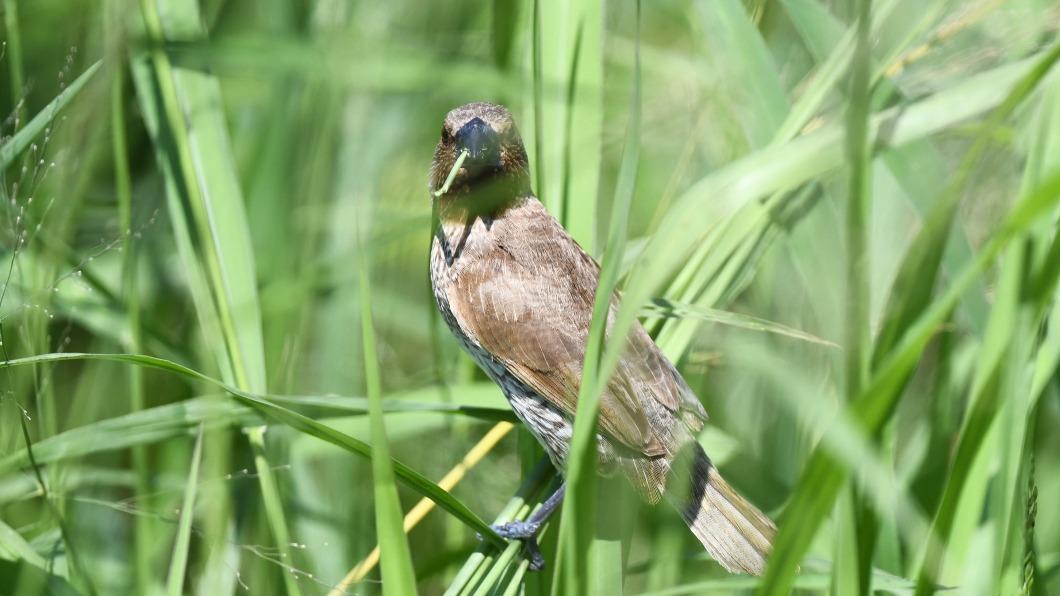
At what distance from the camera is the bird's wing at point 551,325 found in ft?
6.65

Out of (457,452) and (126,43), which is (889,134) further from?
(126,43)

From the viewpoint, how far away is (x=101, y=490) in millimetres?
2432

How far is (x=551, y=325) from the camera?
84.7 inches

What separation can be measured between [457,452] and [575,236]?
2.05 feet

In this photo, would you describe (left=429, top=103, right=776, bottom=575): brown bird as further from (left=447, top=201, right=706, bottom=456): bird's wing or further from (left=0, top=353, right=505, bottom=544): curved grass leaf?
(left=0, top=353, right=505, bottom=544): curved grass leaf

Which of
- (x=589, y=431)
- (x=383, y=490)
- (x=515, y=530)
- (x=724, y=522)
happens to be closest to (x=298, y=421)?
(x=383, y=490)

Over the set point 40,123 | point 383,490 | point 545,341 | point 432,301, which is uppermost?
point 40,123

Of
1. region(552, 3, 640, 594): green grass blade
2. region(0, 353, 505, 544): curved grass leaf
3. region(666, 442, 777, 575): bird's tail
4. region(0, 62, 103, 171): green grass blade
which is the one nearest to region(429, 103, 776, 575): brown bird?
region(666, 442, 777, 575): bird's tail

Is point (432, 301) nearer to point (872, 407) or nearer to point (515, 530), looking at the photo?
point (515, 530)

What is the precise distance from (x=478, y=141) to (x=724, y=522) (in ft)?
3.29

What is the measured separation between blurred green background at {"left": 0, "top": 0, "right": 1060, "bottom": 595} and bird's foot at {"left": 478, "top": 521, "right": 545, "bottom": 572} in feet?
0.14

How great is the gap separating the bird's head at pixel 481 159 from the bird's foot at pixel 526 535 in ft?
2.62

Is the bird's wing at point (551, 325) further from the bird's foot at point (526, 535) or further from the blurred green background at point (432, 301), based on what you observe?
the bird's foot at point (526, 535)

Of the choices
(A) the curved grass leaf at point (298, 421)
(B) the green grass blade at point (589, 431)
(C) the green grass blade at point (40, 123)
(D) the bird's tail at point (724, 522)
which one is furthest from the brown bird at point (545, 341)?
(C) the green grass blade at point (40, 123)
